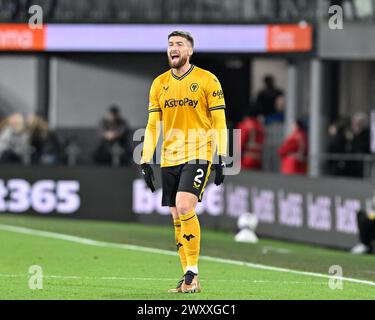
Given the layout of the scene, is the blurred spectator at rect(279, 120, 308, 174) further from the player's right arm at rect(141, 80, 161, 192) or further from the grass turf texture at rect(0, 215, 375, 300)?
the player's right arm at rect(141, 80, 161, 192)

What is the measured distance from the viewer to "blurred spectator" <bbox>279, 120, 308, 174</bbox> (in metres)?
23.3

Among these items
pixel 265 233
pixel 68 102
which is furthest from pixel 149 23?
pixel 265 233

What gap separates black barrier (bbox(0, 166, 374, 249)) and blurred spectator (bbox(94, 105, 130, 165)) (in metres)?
2.10

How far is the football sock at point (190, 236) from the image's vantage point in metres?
11.3

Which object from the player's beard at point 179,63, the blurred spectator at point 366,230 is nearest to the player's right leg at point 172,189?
the player's beard at point 179,63

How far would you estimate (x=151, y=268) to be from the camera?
559 inches

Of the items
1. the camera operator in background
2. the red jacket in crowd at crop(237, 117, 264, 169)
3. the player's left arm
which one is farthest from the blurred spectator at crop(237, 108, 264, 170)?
the player's left arm

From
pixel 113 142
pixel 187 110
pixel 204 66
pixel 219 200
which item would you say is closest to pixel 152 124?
pixel 187 110

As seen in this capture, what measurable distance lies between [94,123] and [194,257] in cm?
1942

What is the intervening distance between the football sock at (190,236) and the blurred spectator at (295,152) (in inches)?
473

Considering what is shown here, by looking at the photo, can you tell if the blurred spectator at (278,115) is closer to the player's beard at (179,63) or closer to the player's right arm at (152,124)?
the player's right arm at (152,124)
